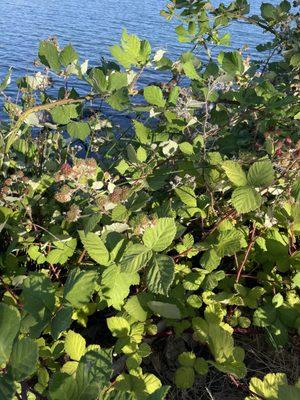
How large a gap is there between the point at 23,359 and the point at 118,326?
0.73 m

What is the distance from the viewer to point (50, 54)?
1790 mm

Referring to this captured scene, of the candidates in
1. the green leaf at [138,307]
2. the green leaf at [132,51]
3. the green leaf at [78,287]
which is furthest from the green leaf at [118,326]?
the green leaf at [132,51]

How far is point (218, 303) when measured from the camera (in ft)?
5.81

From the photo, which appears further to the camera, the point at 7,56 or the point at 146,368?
the point at 7,56

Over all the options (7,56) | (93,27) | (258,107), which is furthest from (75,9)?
(258,107)

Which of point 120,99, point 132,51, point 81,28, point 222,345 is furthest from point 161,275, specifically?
point 81,28

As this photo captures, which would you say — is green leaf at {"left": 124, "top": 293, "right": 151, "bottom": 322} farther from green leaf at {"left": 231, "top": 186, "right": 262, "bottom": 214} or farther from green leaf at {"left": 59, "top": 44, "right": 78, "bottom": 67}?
green leaf at {"left": 59, "top": 44, "right": 78, "bottom": 67}

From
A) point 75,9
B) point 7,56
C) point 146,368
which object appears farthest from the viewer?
point 75,9

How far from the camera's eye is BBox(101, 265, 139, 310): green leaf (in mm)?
1512

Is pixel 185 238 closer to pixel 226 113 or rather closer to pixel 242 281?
pixel 242 281

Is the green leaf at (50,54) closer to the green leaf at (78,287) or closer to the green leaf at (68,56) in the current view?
the green leaf at (68,56)

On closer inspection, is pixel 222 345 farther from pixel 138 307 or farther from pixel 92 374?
pixel 92 374

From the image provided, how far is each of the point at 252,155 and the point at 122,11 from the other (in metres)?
21.6

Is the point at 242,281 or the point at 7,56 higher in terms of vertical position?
the point at 242,281
